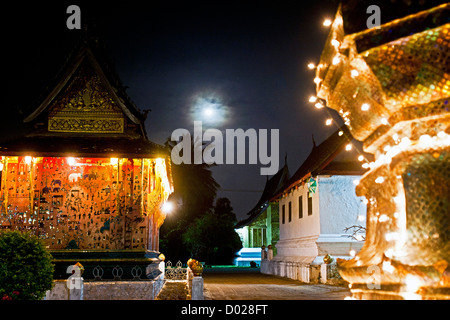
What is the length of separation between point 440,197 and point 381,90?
2.37 feet

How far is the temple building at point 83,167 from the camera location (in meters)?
13.1

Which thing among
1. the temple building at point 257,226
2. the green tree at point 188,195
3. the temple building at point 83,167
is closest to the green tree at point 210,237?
the green tree at point 188,195

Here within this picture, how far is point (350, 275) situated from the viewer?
2.69 m

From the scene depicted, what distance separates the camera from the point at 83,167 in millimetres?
13719

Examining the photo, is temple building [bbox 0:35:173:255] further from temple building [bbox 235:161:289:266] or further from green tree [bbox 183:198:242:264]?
green tree [bbox 183:198:242:264]

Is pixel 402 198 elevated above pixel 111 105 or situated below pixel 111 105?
below

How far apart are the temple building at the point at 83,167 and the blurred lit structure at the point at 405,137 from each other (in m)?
10.9

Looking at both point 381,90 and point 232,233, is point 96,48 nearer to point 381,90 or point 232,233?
point 381,90

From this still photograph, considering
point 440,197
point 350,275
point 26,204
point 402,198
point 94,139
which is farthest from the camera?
point 94,139

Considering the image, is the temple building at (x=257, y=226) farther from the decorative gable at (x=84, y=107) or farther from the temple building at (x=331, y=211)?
the decorative gable at (x=84, y=107)

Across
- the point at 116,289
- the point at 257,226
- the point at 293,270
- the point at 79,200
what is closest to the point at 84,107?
the point at 79,200

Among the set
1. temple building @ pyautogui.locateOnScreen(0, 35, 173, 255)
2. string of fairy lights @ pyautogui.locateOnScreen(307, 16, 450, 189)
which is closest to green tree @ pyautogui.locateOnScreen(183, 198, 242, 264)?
temple building @ pyautogui.locateOnScreen(0, 35, 173, 255)

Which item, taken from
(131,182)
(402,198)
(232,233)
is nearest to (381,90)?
(402,198)

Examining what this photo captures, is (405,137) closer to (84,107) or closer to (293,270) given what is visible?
(84,107)
